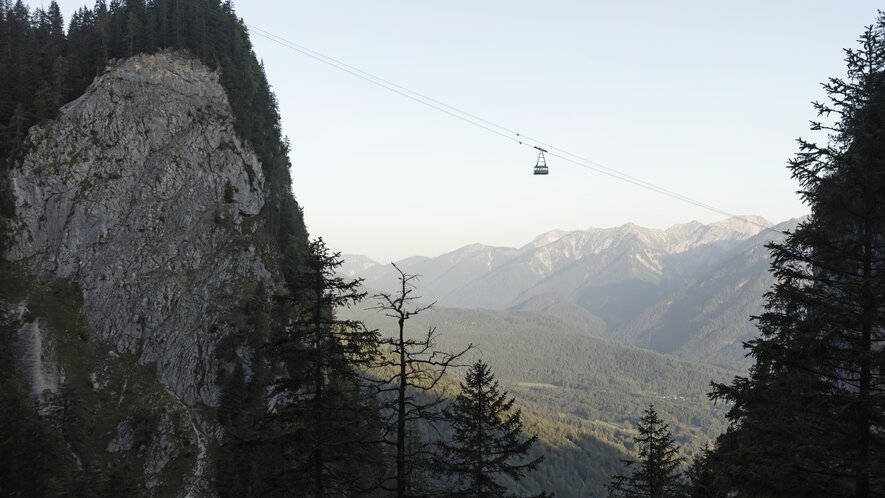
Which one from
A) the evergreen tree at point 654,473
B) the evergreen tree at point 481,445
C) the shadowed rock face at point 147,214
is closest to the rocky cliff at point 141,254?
the shadowed rock face at point 147,214

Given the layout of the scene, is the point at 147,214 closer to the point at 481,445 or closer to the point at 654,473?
the point at 481,445

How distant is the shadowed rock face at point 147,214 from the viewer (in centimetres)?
6988

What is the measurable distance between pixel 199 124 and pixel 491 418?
74.8 meters

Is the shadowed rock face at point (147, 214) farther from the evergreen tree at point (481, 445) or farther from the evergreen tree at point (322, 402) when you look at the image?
the evergreen tree at point (322, 402)

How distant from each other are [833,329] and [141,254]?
256ft

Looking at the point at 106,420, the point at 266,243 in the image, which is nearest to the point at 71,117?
the point at 266,243

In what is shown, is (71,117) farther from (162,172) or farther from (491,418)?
(491,418)

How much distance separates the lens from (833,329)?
1161 centimetres

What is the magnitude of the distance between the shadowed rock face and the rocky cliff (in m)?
0.15

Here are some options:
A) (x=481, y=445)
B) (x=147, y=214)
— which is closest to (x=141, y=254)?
(x=147, y=214)

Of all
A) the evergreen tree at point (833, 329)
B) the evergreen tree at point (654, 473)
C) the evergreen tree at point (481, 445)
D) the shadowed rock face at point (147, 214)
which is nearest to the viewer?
the evergreen tree at point (833, 329)

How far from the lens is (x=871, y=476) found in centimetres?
1129

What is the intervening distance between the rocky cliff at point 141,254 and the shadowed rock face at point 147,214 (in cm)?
15

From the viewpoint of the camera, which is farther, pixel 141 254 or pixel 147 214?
pixel 147 214
